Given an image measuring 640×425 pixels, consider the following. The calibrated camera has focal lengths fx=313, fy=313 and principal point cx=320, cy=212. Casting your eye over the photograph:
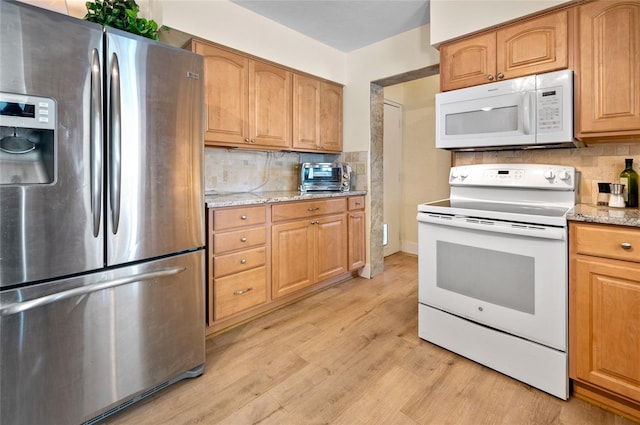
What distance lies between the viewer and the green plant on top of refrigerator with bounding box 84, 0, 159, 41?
1.52m

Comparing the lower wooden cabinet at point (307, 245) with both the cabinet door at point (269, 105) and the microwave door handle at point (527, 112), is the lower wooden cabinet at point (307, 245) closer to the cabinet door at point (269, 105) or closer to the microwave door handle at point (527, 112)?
the cabinet door at point (269, 105)

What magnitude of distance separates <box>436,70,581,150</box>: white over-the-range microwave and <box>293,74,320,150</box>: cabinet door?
129cm

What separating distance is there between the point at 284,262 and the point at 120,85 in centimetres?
167

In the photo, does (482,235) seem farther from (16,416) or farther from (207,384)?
(16,416)

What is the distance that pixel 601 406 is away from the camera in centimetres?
152

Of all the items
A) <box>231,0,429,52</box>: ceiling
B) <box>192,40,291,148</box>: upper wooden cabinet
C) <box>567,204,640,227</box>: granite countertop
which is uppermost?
<box>231,0,429,52</box>: ceiling

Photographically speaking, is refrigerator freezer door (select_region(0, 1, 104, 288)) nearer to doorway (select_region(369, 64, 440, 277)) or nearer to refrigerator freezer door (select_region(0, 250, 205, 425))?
refrigerator freezer door (select_region(0, 250, 205, 425))

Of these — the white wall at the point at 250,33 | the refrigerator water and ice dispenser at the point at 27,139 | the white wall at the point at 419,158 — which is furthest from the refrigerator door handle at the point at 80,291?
the white wall at the point at 419,158

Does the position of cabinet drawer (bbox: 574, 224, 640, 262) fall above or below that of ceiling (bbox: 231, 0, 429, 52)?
below

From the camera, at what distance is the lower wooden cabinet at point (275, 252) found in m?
2.16

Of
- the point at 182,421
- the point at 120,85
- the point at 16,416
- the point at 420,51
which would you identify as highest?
the point at 420,51

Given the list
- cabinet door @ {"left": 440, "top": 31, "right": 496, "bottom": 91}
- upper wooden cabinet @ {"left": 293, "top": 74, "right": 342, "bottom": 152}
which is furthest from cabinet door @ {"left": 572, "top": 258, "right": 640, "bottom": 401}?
upper wooden cabinet @ {"left": 293, "top": 74, "right": 342, "bottom": 152}

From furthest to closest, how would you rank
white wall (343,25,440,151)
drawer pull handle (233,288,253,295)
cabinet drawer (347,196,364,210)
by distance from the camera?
cabinet drawer (347,196,364,210), white wall (343,25,440,151), drawer pull handle (233,288,253,295)

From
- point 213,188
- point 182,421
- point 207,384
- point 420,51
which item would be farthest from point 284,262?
point 420,51
